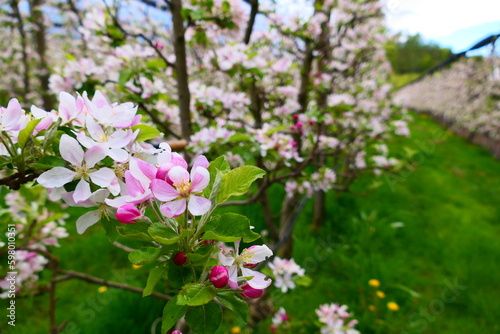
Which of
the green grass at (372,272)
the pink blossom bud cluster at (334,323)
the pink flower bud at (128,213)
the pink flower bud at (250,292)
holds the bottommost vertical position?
the green grass at (372,272)

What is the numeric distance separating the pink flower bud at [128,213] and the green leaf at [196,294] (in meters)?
0.13

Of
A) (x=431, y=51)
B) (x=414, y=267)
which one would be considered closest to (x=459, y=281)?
(x=414, y=267)

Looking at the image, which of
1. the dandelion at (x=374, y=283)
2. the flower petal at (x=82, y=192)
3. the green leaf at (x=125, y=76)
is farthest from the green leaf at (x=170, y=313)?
the dandelion at (x=374, y=283)

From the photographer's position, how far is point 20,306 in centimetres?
236

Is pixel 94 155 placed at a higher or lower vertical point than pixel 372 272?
higher

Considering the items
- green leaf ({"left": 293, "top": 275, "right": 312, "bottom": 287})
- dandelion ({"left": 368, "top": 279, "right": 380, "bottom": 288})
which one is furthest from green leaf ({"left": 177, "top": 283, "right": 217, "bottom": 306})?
dandelion ({"left": 368, "top": 279, "right": 380, "bottom": 288})

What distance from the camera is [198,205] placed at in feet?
1.56

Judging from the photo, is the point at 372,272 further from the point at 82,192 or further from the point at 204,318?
the point at 82,192

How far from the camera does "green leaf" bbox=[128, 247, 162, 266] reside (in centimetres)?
44

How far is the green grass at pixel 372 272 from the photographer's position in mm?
2152

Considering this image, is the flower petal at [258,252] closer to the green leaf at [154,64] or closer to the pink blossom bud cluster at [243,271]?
the pink blossom bud cluster at [243,271]

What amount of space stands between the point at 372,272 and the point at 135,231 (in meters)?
2.56

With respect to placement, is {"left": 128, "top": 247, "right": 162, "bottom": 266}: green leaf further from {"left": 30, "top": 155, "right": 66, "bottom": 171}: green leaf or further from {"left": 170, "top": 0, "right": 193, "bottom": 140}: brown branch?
{"left": 170, "top": 0, "right": 193, "bottom": 140}: brown branch

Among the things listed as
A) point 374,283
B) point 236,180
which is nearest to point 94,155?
point 236,180
